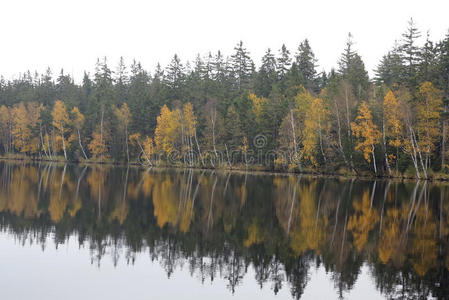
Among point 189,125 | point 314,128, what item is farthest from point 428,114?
point 189,125

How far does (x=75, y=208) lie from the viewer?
24938mm

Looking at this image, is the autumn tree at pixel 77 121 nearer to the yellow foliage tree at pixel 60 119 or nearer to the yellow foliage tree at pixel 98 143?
the yellow foliage tree at pixel 60 119

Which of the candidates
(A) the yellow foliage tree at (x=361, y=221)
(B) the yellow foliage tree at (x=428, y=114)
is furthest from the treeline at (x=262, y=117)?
(A) the yellow foliage tree at (x=361, y=221)

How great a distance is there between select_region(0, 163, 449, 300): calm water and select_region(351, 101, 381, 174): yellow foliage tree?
24.0 meters

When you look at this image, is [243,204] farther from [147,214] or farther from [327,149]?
[327,149]

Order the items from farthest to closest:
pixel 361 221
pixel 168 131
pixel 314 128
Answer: pixel 168 131 < pixel 314 128 < pixel 361 221

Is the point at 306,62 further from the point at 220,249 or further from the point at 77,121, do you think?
the point at 220,249

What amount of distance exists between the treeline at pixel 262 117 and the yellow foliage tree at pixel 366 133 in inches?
6.0

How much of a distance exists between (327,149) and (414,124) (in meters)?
10.6

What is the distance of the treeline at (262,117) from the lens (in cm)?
5200

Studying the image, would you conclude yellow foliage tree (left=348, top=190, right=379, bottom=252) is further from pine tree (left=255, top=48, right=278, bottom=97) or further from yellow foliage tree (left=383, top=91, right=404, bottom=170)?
pine tree (left=255, top=48, right=278, bottom=97)

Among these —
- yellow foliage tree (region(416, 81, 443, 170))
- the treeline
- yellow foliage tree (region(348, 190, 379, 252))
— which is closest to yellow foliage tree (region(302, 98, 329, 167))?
the treeline

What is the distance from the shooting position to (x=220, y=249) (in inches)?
637

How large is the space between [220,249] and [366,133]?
1574 inches
